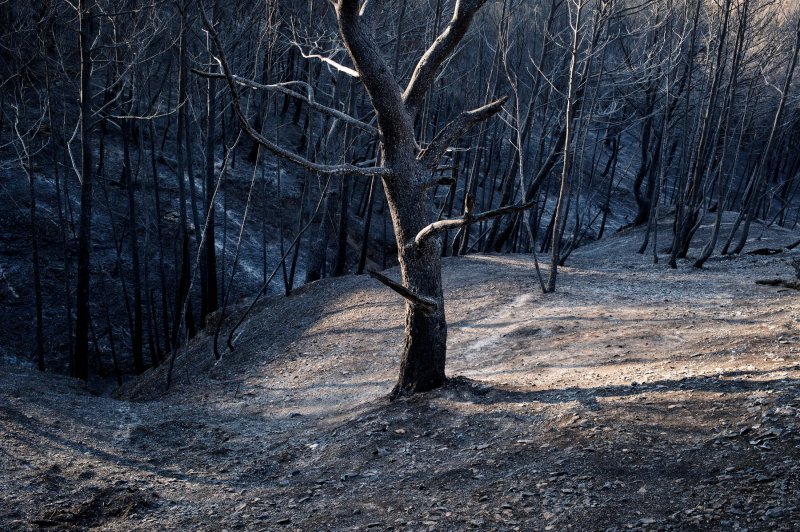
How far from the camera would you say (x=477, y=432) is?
5.73 m

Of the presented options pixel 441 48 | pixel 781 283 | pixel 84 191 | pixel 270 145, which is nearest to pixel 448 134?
pixel 441 48

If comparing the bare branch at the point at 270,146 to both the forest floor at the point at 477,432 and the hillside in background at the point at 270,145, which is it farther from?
the forest floor at the point at 477,432

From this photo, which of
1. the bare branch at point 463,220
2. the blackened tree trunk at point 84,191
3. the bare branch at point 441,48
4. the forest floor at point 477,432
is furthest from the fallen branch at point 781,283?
the blackened tree trunk at point 84,191

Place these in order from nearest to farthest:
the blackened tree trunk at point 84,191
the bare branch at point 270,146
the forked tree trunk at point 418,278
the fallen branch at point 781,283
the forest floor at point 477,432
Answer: the forest floor at point 477,432, the bare branch at point 270,146, the forked tree trunk at point 418,278, the fallen branch at point 781,283, the blackened tree trunk at point 84,191

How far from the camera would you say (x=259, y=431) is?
7594 mm

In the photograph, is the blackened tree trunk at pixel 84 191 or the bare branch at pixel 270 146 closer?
the bare branch at pixel 270 146

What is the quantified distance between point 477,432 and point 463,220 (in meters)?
1.69

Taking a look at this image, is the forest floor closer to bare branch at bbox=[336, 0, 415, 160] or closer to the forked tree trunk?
the forked tree trunk

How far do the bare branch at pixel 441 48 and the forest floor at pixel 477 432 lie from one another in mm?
2669

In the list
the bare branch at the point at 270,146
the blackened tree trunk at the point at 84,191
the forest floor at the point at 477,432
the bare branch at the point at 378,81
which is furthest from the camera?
the blackened tree trunk at the point at 84,191

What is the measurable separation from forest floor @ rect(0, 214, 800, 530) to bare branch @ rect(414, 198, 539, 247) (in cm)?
150

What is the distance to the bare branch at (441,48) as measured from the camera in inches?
242

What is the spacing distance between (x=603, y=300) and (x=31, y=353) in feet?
38.3

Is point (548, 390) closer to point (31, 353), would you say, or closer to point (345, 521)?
point (345, 521)
